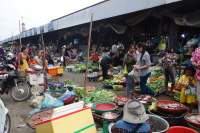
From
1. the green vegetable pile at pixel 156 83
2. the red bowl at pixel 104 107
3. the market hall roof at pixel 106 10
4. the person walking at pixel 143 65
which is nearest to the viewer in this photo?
the red bowl at pixel 104 107

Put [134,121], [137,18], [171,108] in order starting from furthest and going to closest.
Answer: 1. [137,18]
2. [171,108]
3. [134,121]

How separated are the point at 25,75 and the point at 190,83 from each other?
6.08 meters

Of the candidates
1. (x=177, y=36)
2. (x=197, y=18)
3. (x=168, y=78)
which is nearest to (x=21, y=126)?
(x=168, y=78)

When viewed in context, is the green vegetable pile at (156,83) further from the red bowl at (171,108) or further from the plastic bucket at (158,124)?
the plastic bucket at (158,124)

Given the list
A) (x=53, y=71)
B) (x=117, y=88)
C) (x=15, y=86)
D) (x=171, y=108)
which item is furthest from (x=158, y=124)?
(x=53, y=71)

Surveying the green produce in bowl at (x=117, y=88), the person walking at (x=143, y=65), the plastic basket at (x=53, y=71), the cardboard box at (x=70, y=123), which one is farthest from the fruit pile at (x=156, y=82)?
the plastic basket at (x=53, y=71)

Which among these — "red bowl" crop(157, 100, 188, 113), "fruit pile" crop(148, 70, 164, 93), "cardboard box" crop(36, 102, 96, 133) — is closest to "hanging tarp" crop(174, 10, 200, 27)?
"fruit pile" crop(148, 70, 164, 93)

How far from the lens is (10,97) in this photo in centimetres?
1043

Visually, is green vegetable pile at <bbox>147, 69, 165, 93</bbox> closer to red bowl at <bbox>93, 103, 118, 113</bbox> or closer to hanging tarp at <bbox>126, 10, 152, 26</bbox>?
red bowl at <bbox>93, 103, 118, 113</bbox>

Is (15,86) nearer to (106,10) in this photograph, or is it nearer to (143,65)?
(143,65)

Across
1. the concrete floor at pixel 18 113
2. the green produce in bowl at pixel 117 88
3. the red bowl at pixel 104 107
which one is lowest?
the concrete floor at pixel 18 113

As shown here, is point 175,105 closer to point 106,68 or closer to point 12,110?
point 12,110

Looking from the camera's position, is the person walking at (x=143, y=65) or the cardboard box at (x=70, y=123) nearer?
the cardboard box at (x=70, y=123)

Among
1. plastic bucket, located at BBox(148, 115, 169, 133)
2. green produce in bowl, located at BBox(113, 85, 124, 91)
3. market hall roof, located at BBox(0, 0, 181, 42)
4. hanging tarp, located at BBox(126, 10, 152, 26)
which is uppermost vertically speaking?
market hall roof, located at BBox(0, 0, 181, 42)
